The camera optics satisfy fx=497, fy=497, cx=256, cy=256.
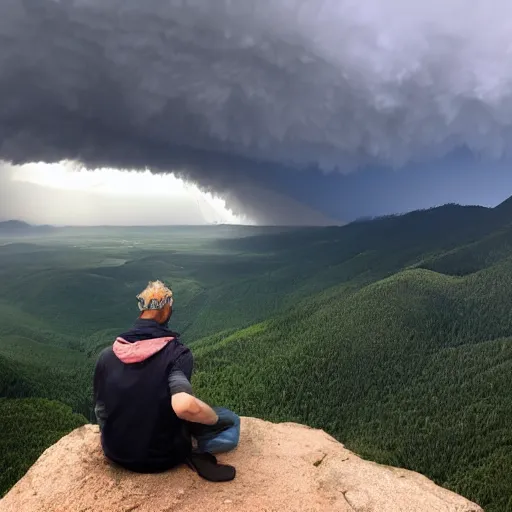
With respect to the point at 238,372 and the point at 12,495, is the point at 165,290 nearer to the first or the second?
the point at 12,495

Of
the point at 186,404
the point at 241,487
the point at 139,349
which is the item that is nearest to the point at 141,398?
the point at 139,349

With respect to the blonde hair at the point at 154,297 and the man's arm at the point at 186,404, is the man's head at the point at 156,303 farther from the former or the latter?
the man's arm at the point at 186,404

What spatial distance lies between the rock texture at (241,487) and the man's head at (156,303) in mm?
4768

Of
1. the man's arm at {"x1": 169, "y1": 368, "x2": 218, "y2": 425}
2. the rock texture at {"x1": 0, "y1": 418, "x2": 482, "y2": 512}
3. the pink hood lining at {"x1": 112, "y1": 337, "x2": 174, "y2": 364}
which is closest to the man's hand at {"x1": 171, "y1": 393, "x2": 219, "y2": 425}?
the man's arm at {"x1": 169, "y1": 368, "x2": 218, "y2": 425}

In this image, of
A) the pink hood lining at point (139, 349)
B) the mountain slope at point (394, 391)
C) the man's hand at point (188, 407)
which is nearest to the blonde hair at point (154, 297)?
the pink hood lining at point (139, 349)

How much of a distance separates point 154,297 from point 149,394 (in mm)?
2721

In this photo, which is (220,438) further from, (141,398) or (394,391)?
(394,391)

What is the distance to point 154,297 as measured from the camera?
14477mm

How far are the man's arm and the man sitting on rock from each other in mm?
27

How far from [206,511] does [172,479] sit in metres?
1.65

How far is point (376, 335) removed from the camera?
187750 mm

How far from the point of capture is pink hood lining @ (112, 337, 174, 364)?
13.7m

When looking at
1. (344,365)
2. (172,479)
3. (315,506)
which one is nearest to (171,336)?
(172,479)

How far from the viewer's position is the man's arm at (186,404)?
12.7 m
